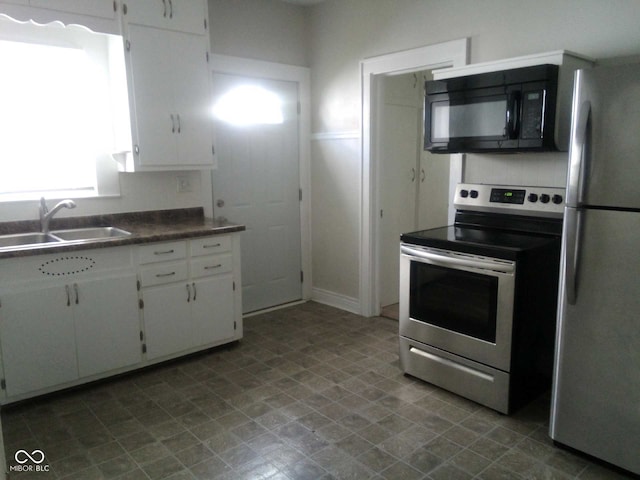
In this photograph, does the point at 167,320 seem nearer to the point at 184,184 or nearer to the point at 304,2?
the point at 184,184

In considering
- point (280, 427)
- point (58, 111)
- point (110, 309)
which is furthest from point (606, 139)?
point (58, 111)

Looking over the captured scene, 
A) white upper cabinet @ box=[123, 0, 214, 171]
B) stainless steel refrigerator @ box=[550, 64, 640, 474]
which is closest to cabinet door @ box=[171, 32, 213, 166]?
white upper cabinet @ box=[123, 0, 214, 171]

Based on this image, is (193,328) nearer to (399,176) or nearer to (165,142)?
(165,142)

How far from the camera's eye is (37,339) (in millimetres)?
2664

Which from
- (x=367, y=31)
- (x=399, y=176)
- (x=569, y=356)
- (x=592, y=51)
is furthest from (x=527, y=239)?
(x=367, y=31)

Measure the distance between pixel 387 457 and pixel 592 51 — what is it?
236 centimetres

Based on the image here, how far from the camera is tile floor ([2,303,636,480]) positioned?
216 centimetres

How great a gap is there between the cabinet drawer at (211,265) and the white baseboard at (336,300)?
1314 mm

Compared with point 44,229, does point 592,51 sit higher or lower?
higher

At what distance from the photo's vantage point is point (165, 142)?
128 inches

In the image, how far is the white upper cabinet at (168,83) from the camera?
3092 millimetres

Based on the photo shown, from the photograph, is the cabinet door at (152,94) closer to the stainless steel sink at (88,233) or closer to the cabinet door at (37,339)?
the stainless steel sink at (88,233)

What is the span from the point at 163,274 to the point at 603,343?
2.43m

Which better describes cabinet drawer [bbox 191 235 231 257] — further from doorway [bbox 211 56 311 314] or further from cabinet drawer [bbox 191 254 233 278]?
doorway [bbox 211 56 311 314]
